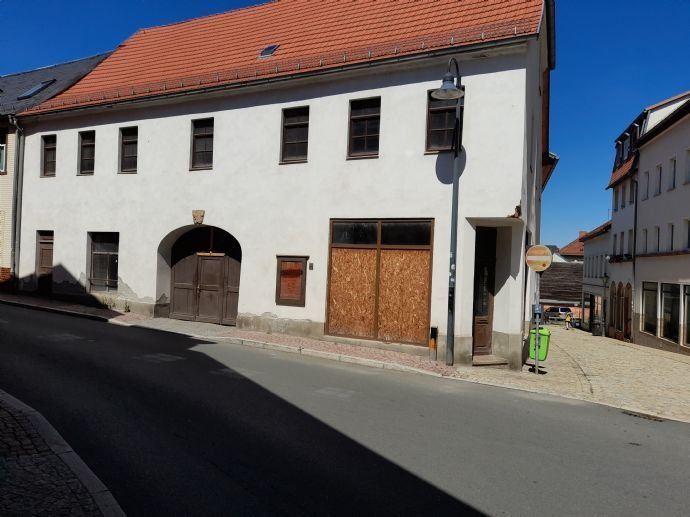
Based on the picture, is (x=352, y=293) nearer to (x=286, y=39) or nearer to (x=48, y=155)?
(x=286, y=39)

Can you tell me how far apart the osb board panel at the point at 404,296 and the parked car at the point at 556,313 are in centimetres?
4682

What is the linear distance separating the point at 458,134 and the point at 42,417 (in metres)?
9.11

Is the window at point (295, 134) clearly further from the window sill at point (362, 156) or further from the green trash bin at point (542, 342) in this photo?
the green trash bin at point (542, 342)

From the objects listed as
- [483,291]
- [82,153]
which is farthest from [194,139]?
[483,291]

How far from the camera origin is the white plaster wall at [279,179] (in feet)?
37.6

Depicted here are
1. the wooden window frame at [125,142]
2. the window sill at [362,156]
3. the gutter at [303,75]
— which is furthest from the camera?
the wooden window frame at [125,142]

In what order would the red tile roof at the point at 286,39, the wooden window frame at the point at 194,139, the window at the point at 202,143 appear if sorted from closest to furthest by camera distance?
the red tile roof at the point at 286,39
the wooden window frame at the point at 194,139
the window at the point at 202,143

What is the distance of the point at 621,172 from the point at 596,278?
49.6ft

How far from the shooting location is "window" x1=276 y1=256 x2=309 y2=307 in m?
13.5

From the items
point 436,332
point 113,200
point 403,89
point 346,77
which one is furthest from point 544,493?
point 113,200

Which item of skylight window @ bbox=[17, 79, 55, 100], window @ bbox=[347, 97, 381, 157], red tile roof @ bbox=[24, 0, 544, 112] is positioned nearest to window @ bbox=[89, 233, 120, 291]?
red tile roof @ bbox=[24, 0, 544, 112]

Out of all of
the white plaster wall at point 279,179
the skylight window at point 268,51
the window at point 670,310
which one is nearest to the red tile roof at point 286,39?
the skylight window at point 268,51

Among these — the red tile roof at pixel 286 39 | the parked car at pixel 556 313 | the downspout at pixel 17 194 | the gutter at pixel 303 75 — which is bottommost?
the parked car at pixel 556 313

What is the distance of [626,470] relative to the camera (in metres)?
5.49
